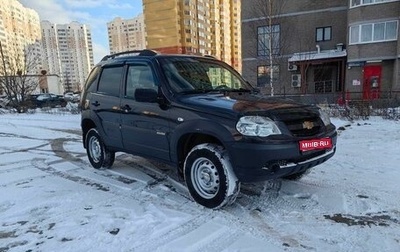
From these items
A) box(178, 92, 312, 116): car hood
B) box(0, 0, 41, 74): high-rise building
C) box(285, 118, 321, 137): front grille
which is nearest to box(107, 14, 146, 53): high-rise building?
box(0, 0, 41, 74): high-rise building

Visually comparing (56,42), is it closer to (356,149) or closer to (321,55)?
(321,55)

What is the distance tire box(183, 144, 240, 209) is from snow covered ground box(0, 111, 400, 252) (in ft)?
0.48

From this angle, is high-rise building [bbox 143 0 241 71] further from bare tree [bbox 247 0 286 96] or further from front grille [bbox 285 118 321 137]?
front grille [bbox 285 118 321 137]

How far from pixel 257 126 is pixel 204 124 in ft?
2.09

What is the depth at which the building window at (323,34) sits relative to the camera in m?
25.4

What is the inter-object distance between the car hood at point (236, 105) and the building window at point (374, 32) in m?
21.4

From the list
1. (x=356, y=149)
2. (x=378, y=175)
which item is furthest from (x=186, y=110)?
(x=356, y=149)

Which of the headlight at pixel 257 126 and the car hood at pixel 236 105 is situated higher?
the car hood at pixel 236 105

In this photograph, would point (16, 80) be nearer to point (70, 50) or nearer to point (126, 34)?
point (70, 50)

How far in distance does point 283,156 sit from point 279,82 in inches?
968

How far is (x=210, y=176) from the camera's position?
3.69 meters

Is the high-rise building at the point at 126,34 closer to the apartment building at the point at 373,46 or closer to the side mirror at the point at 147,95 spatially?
the apartment building at the point at 373,46

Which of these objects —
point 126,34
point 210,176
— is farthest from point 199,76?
point 126,34

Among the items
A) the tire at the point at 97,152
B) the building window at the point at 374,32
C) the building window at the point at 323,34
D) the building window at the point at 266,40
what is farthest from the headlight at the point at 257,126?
the building window at the point at 323,34
